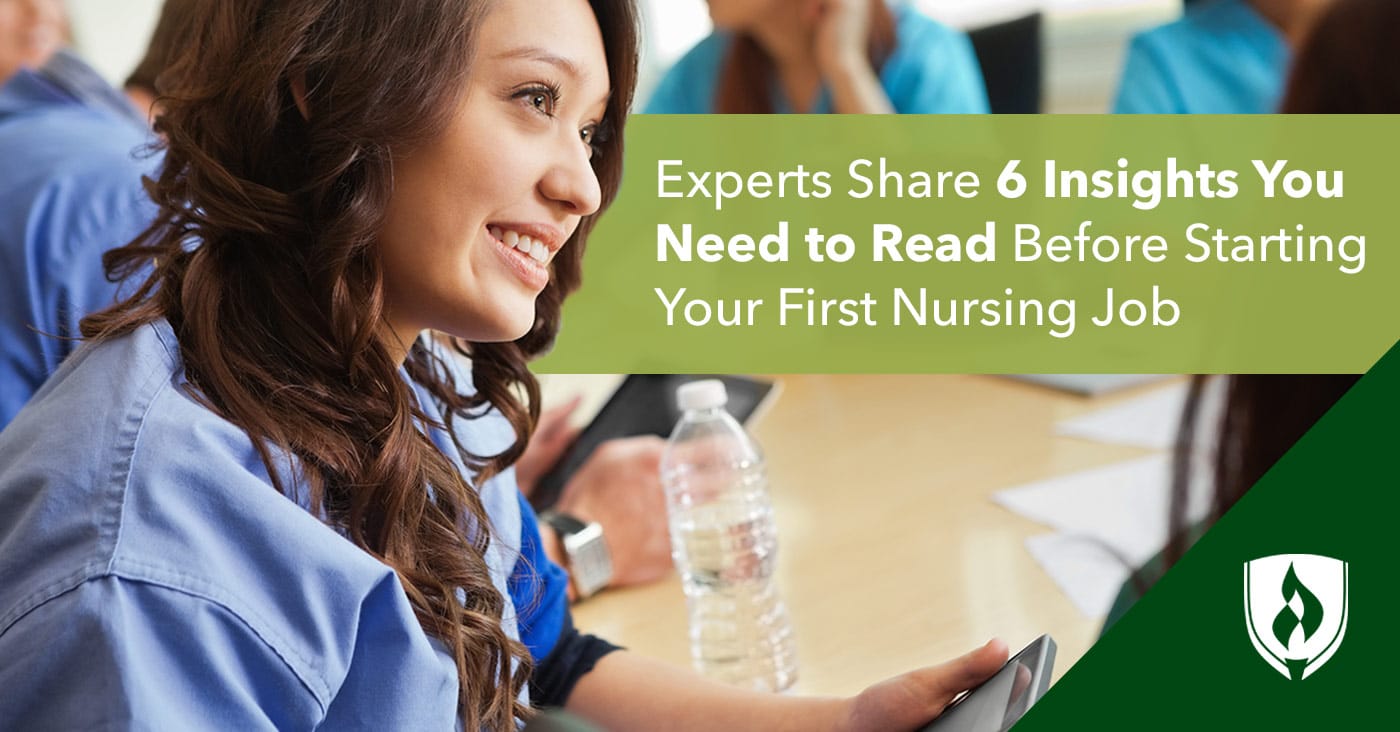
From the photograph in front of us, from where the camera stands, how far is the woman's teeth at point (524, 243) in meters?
0.87

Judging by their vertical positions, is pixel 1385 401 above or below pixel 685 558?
above

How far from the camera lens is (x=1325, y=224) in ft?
4.84

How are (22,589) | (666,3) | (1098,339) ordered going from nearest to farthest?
(22,589), (1098,339), (666,3)

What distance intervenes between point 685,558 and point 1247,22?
1.72 metres

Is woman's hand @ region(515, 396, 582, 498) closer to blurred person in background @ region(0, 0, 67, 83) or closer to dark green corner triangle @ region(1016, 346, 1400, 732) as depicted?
dark green corner triangle @ region(1016, 346, 1400, 732)

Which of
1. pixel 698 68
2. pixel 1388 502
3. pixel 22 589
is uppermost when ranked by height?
pixel 698 68

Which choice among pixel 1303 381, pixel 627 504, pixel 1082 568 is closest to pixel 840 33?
pixel 627 504

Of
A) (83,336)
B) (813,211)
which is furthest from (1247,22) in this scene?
(83,336)

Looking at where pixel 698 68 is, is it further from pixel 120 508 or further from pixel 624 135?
pixel 120 508

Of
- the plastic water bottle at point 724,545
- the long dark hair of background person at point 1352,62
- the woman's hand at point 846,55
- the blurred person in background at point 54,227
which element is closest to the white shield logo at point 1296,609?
the long dark hair of background person at point 1352,62

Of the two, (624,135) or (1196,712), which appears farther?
(624,135)

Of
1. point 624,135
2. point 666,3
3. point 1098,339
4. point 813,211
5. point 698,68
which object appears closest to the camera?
point 624,135

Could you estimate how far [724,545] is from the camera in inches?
51.9

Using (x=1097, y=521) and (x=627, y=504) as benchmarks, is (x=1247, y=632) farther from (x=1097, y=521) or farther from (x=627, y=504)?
(x=627, y=504)
